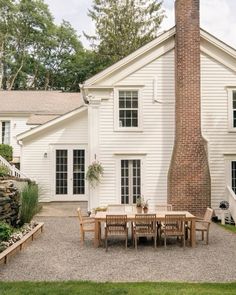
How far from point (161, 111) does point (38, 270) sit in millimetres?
10108

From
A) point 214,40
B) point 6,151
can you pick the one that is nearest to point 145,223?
point 214,40

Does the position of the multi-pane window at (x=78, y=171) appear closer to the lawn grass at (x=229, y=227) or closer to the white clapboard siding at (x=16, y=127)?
the lawn grass at (x=229, y=227)

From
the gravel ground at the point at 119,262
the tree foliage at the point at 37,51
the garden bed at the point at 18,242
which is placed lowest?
the gravel ground at the point at 119,262

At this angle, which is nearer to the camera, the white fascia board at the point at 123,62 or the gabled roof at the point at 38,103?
the white fascia board at the point at 123,62

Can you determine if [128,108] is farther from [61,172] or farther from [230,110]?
[61,172]

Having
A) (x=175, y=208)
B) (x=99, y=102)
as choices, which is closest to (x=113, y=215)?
(x=175, y=208)

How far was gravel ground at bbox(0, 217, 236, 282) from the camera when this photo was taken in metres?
7.28

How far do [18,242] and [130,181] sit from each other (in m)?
7.42

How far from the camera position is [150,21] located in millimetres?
40062

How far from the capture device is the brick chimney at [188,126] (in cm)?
1519

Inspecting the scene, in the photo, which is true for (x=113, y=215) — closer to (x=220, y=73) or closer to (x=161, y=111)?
(x=161, y=111)

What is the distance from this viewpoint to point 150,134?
16.5 m

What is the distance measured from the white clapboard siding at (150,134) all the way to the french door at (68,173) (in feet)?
13.2

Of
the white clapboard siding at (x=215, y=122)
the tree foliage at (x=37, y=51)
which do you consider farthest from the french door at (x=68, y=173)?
the tree foliage at (x=37, y=51)
